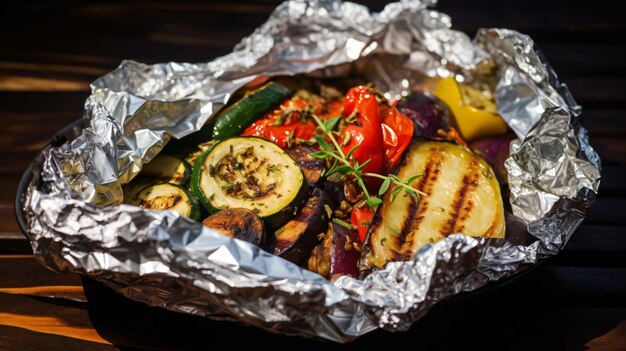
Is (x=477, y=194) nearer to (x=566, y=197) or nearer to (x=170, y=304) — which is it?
(x=566, y=197)

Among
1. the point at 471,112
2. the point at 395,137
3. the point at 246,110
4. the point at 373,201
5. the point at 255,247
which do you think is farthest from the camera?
the point at 471,112

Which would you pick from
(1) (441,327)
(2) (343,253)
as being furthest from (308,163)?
(1) (441,327)

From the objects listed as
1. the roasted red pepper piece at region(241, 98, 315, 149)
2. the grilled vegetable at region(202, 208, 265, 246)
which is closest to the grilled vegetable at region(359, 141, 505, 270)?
the grilled vegetable at region(202, 208, 265, 246)

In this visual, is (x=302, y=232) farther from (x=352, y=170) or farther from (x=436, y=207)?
(x=436, y=207)

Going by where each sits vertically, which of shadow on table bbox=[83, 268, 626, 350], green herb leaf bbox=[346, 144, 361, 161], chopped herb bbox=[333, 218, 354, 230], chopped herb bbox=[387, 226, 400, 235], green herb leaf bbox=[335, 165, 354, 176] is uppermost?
green herb leaf bbox=[346, 144, 361, 161]

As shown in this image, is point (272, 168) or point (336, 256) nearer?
point (336, 256)

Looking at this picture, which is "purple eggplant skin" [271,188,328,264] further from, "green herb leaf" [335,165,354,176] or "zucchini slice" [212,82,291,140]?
"zucchini slice" [212,82,291,140]
